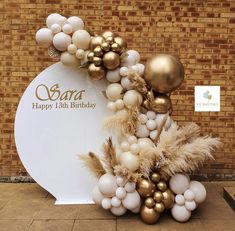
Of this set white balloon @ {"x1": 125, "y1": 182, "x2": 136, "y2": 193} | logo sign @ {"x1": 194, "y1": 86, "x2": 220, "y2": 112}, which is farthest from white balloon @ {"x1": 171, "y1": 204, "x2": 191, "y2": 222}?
logo sign @ {"x1": 194, "y1": 86, "x2": 220, "y2": 112}

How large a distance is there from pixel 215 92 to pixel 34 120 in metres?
2.33

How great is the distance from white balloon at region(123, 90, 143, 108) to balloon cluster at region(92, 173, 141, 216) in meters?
0.71

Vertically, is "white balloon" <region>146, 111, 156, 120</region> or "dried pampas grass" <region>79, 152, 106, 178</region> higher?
"white balloon" <region>146, 111, 156, 120</region>

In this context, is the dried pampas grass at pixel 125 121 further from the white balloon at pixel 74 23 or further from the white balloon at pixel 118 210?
the white balloon at pixel 74 23

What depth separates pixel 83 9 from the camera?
4.50 metres

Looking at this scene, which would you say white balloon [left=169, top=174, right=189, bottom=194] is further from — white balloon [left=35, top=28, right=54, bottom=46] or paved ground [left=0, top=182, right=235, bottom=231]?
white balloon [left=35, top=28, right=54, bottom=46]

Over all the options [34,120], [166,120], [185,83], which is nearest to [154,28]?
[185,83]

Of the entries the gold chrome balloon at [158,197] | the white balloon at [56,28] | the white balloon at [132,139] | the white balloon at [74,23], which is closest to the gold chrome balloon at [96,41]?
the white balloon at [74,23]

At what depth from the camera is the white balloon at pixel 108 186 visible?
130 inches

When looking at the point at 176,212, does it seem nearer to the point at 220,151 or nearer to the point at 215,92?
the point at 220,151

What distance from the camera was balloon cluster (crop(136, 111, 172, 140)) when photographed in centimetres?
344

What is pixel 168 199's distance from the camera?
3324 millimetres

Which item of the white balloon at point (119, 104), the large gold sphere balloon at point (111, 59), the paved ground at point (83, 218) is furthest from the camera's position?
the white balloon at point (119, 104)

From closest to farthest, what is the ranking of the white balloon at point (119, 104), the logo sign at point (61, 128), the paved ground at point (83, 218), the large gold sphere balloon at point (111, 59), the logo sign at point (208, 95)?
the paved ground at point (83, 218), the large gold sphere balloon at point (111, 59), the white balloon at point (119, 104), the logo sign at point (61, 128), the logo sign at point (208, 95)
